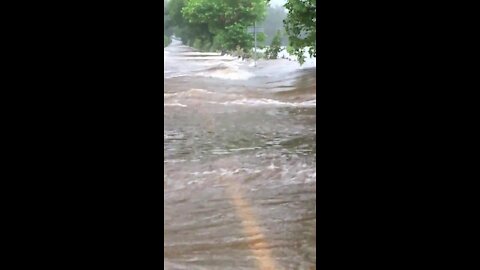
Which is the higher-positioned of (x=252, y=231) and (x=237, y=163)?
(x=237, y=163)

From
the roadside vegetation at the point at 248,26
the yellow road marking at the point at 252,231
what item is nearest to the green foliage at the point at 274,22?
the roadside vegetation at the point at 248,26

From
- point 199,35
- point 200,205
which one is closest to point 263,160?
point 200,205

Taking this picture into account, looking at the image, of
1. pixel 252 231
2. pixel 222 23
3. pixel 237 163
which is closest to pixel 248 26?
pixel 222 23

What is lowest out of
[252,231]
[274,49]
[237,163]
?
[252,231]

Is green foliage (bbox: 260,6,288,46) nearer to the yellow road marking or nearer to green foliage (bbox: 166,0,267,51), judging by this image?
green foliage (bbox: 166,0,267,51)

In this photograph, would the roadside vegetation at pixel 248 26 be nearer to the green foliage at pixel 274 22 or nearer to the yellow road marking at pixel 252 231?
the green foliage at pixel 274 22

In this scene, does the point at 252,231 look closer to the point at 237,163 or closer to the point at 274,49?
the point at 237,163

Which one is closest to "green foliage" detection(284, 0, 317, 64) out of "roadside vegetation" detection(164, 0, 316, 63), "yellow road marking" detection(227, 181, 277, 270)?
"roadside vegetation" detection(164, 0, 316, 63)
